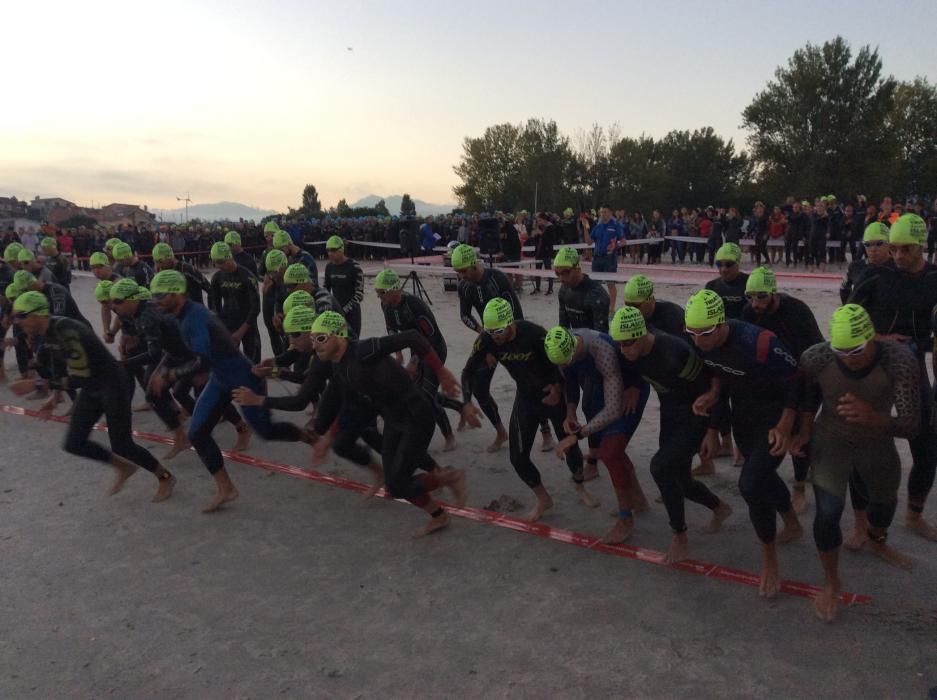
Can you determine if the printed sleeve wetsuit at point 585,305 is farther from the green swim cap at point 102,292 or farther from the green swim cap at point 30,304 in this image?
the green swim cap at point 102,292

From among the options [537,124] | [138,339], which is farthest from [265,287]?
[537,124]

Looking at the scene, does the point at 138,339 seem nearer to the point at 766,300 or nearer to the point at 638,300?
the point at 638,300

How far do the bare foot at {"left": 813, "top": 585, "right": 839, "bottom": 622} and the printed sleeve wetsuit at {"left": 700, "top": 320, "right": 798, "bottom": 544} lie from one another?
39 centimetres

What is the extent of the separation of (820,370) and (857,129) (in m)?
54.2

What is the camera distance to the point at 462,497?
5.77 m

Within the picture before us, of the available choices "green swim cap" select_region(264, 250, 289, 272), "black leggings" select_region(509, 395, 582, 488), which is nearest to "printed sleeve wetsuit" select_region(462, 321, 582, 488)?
"black leggings" select_region(509, 395, 582, 488)

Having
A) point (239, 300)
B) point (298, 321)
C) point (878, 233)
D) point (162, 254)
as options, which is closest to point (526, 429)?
point (298, 321)

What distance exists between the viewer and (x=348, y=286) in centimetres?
909

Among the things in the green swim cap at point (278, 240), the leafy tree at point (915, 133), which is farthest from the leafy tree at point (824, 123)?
the green swim cap at point (278, 240)

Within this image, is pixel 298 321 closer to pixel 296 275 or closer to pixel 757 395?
pixel 296 275

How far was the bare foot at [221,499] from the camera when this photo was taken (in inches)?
234

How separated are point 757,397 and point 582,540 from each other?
1633 millimetres

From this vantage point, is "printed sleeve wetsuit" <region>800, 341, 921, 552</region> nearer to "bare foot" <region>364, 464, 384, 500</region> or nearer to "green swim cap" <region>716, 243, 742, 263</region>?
"green swim cap" <region>716, 243, 742, 263</region>

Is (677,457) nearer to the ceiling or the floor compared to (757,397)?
nearer to the floor
